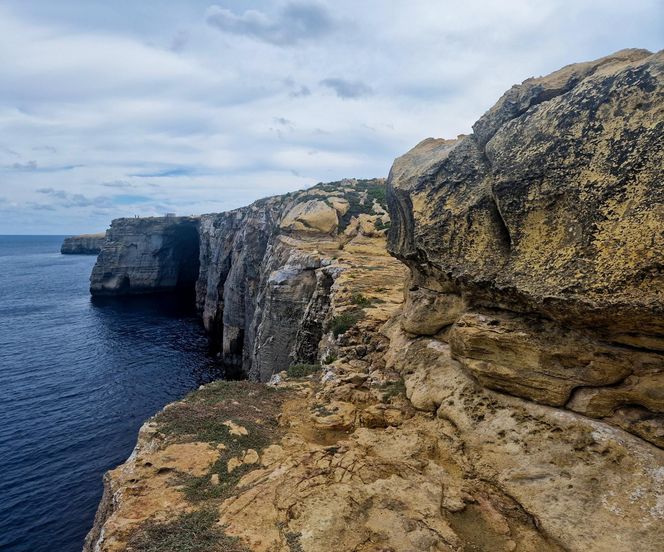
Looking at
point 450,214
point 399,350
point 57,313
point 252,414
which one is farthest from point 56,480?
point 57,313

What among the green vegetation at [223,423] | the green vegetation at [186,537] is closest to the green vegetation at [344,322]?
the green vegetation at [223,423]

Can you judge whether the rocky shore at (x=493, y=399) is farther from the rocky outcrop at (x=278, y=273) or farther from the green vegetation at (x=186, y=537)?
the rocky outcrop at (x=278, y=273)

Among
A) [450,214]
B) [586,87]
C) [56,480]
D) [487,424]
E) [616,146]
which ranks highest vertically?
[586,87]

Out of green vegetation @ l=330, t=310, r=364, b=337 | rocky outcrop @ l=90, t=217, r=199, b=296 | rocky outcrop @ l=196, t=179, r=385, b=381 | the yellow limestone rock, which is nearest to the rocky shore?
green vegetation @ l=330, t=310, r=364, b=337

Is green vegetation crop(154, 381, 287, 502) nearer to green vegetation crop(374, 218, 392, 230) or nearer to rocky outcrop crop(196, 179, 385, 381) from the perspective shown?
rocky outcrop crop(196, 179, 385, 381)

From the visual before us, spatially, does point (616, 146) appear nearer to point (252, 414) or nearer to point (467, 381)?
point (467, 381)

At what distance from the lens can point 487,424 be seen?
11.3m

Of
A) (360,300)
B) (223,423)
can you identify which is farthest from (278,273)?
(223,423)

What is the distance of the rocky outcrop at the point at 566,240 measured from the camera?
8.81m

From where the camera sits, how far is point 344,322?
21641 millimetres

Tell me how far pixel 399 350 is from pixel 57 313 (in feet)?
263

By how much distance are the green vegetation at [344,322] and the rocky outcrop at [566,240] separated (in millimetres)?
8508

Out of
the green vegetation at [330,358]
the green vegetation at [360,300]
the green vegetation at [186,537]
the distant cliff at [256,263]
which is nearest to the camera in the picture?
the green vegetation at [186,537]

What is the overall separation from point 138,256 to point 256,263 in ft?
187
